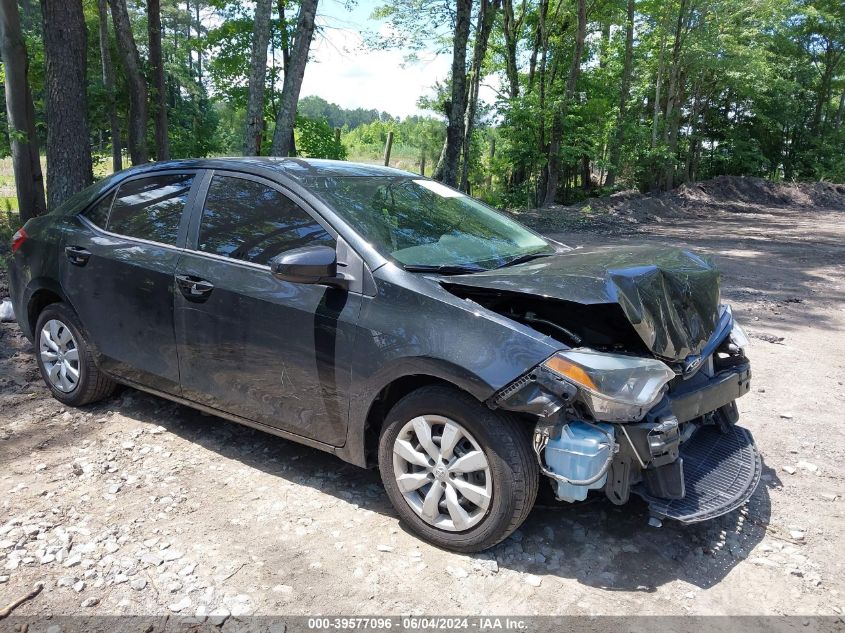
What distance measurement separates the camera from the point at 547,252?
3.92 meters

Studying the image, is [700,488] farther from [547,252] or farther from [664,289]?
[547,252]

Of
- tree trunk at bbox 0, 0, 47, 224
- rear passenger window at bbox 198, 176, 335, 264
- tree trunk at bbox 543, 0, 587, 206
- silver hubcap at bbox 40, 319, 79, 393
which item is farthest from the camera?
tree trunk at bbox 543, 0, 587, 206

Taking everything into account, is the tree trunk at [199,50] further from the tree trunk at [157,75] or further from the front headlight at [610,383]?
the front headlight at [610,383]

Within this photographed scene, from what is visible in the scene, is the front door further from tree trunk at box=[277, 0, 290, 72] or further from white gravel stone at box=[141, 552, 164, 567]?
tree trunk at box=[277, 0, 290, 72]

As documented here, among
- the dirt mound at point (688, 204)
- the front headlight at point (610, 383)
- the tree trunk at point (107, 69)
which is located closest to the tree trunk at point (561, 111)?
the dirt mound at point (688, 204)

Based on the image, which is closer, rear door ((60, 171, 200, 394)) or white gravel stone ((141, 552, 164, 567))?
Result: white gravel stone ((141, 552, 164, 567))

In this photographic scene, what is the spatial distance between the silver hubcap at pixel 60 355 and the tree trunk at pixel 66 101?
4.64 metres

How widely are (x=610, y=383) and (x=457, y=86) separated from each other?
1239cm

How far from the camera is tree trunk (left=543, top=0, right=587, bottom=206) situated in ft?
62.2

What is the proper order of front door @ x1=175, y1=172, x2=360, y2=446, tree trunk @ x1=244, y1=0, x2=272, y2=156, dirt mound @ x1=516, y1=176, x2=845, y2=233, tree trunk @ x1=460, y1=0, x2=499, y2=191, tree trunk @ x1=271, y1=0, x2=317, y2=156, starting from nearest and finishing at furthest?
front door @ x1=175, y1=172, x2=360, y2=446, tree trunk @ x1=271, y1=0, x2=317, y2=156, tree trunk @ x1=244, y1=0, x2=272, y2=156, dirt mound @ x1=516, y1=176, x2=845, y2=233, tree trunk @ x1=460, y1=0, x2=499, y2=191

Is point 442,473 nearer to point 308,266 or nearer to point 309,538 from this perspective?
point 309,538

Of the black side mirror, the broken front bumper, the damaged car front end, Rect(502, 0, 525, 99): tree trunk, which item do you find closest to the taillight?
the black side mirror

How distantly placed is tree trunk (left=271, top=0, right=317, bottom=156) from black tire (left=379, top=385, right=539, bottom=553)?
9.14 meters

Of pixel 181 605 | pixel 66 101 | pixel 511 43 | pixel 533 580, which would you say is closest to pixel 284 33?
pixel 511 43
